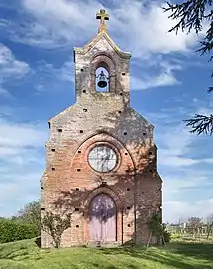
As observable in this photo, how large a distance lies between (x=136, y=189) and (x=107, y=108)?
5180mm

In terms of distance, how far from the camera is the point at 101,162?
2598 centimetres

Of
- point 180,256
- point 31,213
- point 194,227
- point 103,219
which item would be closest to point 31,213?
point 31,213

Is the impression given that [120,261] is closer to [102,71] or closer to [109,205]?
[109,205]

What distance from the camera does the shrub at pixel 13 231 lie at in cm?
3478

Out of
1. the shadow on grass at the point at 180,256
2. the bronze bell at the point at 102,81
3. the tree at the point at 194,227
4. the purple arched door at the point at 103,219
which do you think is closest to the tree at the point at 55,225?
→ the purple arched door at the point at 103,219

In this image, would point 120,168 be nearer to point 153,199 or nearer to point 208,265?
point 153,199

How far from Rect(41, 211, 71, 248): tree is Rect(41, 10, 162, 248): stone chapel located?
0.97 feet

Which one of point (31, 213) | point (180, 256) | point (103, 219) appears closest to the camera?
point (180, 256)

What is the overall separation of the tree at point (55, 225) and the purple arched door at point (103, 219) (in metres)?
1.55

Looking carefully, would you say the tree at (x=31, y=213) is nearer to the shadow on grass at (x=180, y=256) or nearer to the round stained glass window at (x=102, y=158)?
the round stained glass window at (x=102, y=158)

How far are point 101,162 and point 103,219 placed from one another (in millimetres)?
3301

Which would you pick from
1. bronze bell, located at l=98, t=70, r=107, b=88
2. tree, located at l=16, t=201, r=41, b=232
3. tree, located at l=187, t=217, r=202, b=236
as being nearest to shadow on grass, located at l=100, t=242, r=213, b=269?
bronze bell, located at l=98, t=70, r=107, b=88

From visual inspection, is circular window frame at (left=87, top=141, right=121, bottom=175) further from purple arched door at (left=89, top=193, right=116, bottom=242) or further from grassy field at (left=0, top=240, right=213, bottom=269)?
grassy field at (left=0, top=240, right=213, bottom=269)

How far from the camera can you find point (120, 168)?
2598 cm
